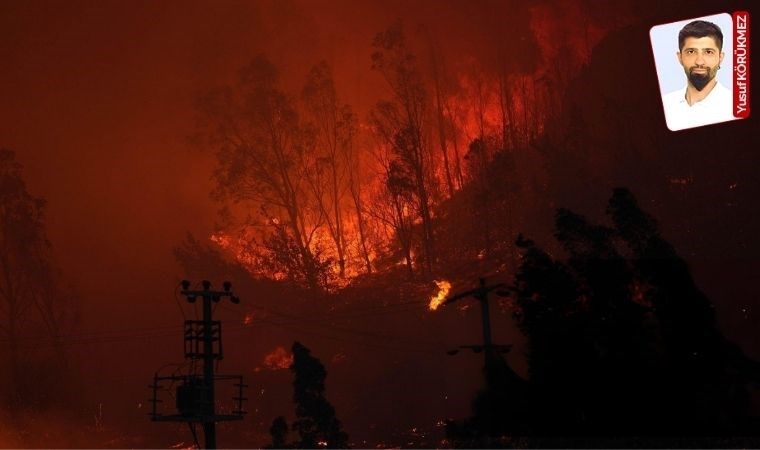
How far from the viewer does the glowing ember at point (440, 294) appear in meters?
71.8

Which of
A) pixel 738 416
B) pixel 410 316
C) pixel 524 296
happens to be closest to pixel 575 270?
pixel 524 296

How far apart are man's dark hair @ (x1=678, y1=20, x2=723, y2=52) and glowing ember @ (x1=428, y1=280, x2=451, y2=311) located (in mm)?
34350

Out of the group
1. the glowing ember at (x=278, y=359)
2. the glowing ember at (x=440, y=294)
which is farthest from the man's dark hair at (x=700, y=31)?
the glowing ember at (x=278, y=359)

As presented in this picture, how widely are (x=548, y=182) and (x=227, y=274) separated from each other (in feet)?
96.5

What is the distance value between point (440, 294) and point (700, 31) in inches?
1507

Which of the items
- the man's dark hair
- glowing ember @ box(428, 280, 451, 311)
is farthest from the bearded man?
glowing ember @ box(428, 280, 451, 311)

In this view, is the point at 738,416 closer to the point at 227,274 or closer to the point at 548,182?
the point at 548,182

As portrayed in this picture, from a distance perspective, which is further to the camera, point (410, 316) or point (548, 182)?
point (548, 182)

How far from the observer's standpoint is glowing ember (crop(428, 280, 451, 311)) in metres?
71.8

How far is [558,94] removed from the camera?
336 feet

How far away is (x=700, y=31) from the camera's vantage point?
3891 centimetres

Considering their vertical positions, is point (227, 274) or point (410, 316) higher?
point (227, 274)

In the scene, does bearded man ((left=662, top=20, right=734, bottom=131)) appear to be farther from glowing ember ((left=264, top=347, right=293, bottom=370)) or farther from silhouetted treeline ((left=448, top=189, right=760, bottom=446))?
glowing ember ((left=264, top=347, right=293, bottom=370))

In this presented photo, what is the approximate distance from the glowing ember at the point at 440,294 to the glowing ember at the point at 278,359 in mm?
12458
